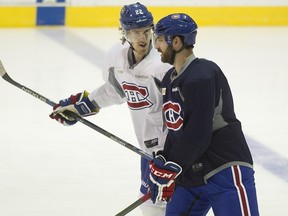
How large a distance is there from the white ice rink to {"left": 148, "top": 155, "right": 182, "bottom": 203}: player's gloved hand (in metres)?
1.18

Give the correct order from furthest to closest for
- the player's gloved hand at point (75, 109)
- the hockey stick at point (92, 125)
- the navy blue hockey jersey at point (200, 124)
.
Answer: the player's gloved hand at point (75, 109), the hockey stick at point (92, 125), the navy blue hockey jersey at point (200, 124)

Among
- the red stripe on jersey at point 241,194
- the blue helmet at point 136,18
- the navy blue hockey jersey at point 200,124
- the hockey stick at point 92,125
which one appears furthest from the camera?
the hockey stick at point 92,125

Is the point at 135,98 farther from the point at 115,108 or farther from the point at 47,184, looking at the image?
the point at 115,108

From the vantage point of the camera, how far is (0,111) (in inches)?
233

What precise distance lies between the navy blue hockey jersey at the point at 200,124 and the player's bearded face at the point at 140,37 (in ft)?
1.22

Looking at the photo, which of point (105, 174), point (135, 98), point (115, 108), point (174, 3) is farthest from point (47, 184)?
point (174, 3)

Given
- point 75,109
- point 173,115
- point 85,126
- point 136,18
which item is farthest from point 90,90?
point 173,115

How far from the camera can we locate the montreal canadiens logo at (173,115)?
9.78 feet

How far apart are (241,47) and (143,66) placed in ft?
16.1

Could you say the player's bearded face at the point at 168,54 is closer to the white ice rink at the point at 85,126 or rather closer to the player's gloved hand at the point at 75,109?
the player's gloved hand at the point at 75,109

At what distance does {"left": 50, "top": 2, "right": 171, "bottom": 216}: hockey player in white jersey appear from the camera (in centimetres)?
339

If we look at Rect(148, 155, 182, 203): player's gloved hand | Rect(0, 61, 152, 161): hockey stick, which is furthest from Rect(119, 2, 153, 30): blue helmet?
Rect(148, 155, 182, 203): player's gloved hand

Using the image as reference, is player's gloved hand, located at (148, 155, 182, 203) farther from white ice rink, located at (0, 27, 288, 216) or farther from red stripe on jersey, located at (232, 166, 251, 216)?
white ice rink, located at (0, 27, 288, 216)

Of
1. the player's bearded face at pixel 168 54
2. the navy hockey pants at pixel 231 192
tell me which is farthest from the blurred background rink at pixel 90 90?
the player's bearded face at pixel 168 54
